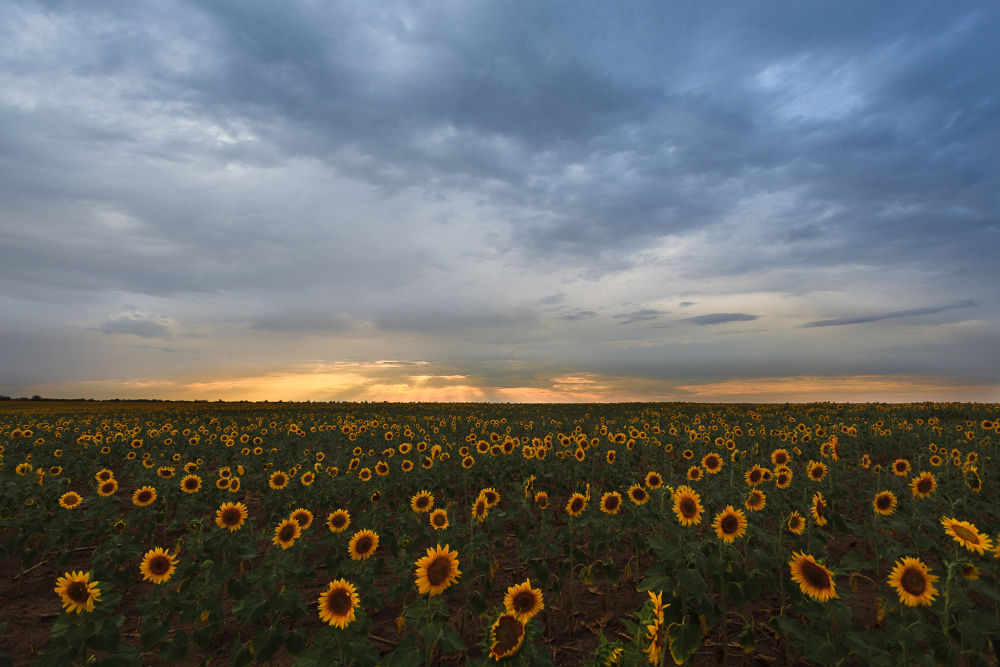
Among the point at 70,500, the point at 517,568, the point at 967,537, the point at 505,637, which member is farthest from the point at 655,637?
the point at 70,500

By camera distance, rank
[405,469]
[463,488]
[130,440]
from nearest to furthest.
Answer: [463,488]
[405,469]
[130,440]

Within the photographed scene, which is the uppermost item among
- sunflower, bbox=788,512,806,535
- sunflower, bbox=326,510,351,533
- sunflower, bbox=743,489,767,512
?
sunflower, bbox=743,489,767,512

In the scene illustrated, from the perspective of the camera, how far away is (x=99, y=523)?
25.6 ft

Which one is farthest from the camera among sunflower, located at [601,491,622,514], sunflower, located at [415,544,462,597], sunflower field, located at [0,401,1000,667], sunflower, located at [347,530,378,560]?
sunflower, located at [601,491,622,514]

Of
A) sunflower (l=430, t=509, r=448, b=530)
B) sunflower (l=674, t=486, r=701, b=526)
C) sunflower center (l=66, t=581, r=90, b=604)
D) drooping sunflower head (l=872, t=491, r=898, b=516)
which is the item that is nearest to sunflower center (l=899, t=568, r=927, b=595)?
sunflower (l=674, t=486, r=701, b=526)

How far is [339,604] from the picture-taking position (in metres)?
4.42

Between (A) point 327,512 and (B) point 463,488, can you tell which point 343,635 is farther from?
(A) point 327,512

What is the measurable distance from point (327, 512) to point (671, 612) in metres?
7.71

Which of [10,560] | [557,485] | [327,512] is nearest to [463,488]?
[557,485]

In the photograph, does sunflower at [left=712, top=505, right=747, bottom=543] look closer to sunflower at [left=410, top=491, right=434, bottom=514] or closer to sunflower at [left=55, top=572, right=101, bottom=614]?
sunflower at [left=410, top=491, right=434, bottom=514]

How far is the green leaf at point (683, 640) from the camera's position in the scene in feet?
12.9

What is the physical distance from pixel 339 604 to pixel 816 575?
421 centimetres

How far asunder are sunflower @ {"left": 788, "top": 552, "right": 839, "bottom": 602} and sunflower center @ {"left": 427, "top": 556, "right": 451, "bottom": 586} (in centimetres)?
314

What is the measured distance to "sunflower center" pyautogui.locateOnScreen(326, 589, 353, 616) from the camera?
439 cm
